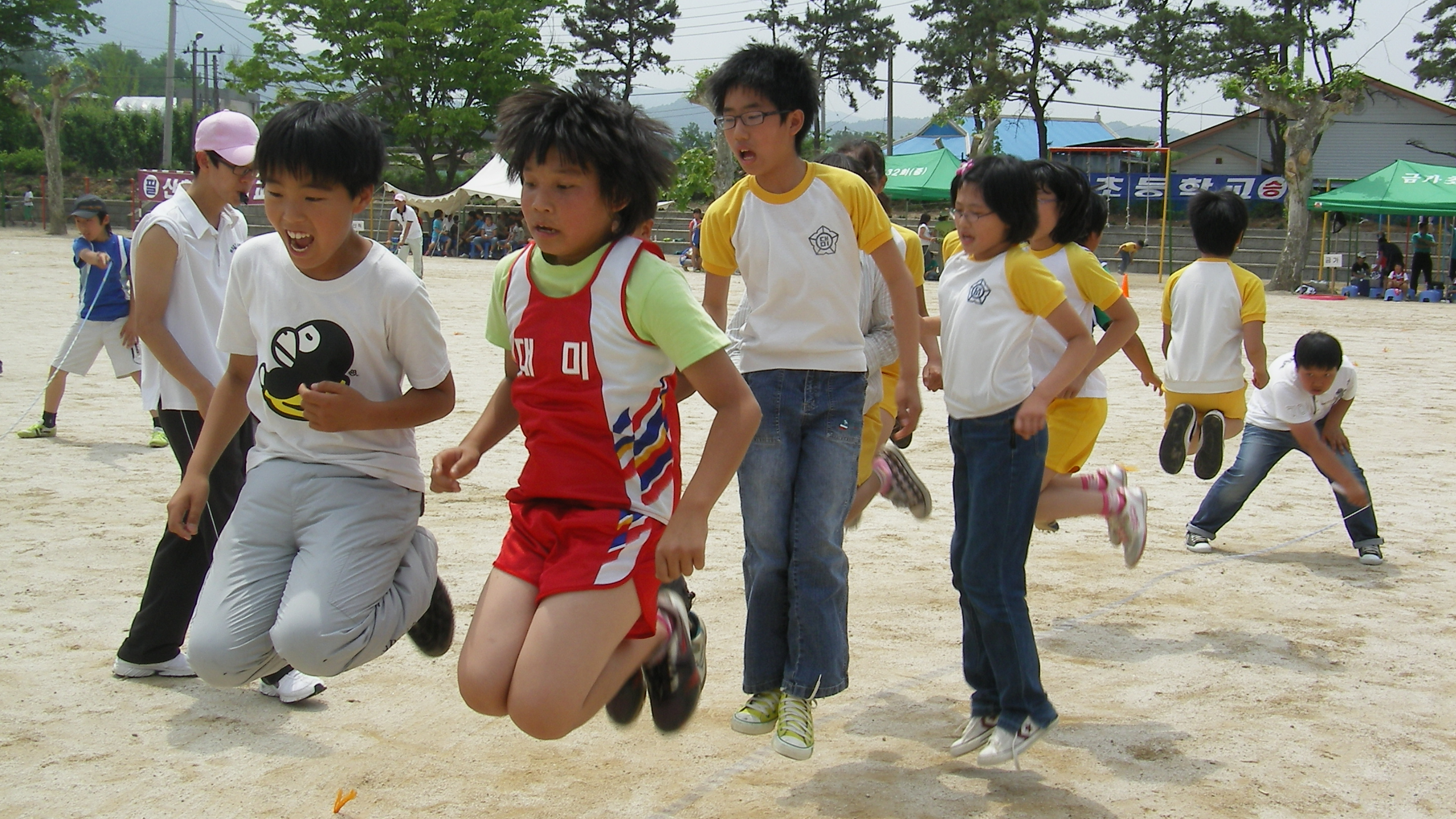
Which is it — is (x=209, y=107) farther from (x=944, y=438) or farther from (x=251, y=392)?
(x=251, y=392)

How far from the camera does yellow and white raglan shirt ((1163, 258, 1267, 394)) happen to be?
594 cm

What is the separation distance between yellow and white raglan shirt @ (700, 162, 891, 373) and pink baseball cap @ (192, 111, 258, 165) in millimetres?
1655

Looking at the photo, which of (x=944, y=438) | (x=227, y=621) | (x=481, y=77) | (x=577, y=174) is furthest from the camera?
(x=481, y=77)

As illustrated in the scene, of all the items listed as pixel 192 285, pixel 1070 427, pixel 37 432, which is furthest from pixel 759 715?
pixel 37 432

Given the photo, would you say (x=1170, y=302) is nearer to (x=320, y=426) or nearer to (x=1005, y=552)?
(x=1005, y=552)

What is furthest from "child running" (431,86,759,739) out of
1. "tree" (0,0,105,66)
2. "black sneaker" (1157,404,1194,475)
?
"tree" (0,0,105,66)

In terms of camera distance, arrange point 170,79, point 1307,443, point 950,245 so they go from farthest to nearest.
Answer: point 170,79 → point 1307,443 → point 950,245

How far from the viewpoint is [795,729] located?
3479 millimetres

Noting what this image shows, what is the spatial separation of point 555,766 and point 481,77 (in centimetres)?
5250

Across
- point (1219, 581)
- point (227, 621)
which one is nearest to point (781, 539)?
point (227, 621)

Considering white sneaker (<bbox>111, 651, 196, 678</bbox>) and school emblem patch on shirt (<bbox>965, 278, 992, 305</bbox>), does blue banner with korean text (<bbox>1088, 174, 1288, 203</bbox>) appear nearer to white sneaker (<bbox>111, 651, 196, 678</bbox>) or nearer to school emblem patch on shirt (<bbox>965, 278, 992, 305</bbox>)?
school emblem patch on shirt (<bbox>965, 278, 992, 305</bbox>)

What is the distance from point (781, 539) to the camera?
3.69 meters

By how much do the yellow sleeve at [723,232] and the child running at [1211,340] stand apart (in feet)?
9.78

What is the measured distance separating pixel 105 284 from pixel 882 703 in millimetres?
7230
